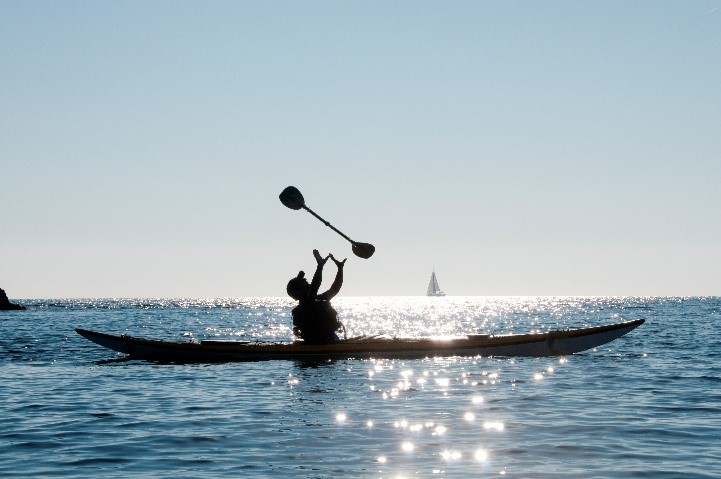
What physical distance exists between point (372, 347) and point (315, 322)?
5.24ft

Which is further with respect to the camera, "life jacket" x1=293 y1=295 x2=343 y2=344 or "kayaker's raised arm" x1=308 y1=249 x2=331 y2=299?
"life jacket" x1=293 y1=295 x2=343 y2=344

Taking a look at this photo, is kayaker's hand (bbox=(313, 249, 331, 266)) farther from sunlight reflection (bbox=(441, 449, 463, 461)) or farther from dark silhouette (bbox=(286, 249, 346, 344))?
sunlight reflection (bbox=(441, 449, 463, 461))

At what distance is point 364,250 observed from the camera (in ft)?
75.5

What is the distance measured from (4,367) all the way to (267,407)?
1084cm

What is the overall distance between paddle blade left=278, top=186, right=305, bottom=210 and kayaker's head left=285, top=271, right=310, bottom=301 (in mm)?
3336

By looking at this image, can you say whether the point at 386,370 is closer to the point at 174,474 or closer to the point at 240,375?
the point at 240,375

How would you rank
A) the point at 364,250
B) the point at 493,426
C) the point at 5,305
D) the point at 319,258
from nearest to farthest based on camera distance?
the point at 493,426, the point at 319,258, the point at 364,250, the point at 5,305

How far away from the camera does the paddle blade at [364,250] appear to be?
75.2 feet

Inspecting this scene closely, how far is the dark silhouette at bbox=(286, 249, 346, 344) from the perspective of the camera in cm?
1961

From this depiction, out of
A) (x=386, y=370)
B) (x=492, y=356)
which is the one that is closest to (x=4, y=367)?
(x=386, y=370)

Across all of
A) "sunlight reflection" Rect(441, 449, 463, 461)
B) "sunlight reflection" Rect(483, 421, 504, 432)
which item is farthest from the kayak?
"sunlight reflection" Rect(441, 449, 463, 461)

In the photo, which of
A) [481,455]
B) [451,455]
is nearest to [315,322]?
[451,455]

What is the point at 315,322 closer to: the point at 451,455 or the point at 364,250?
the point at 364,250

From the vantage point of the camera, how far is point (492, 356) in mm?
22812
